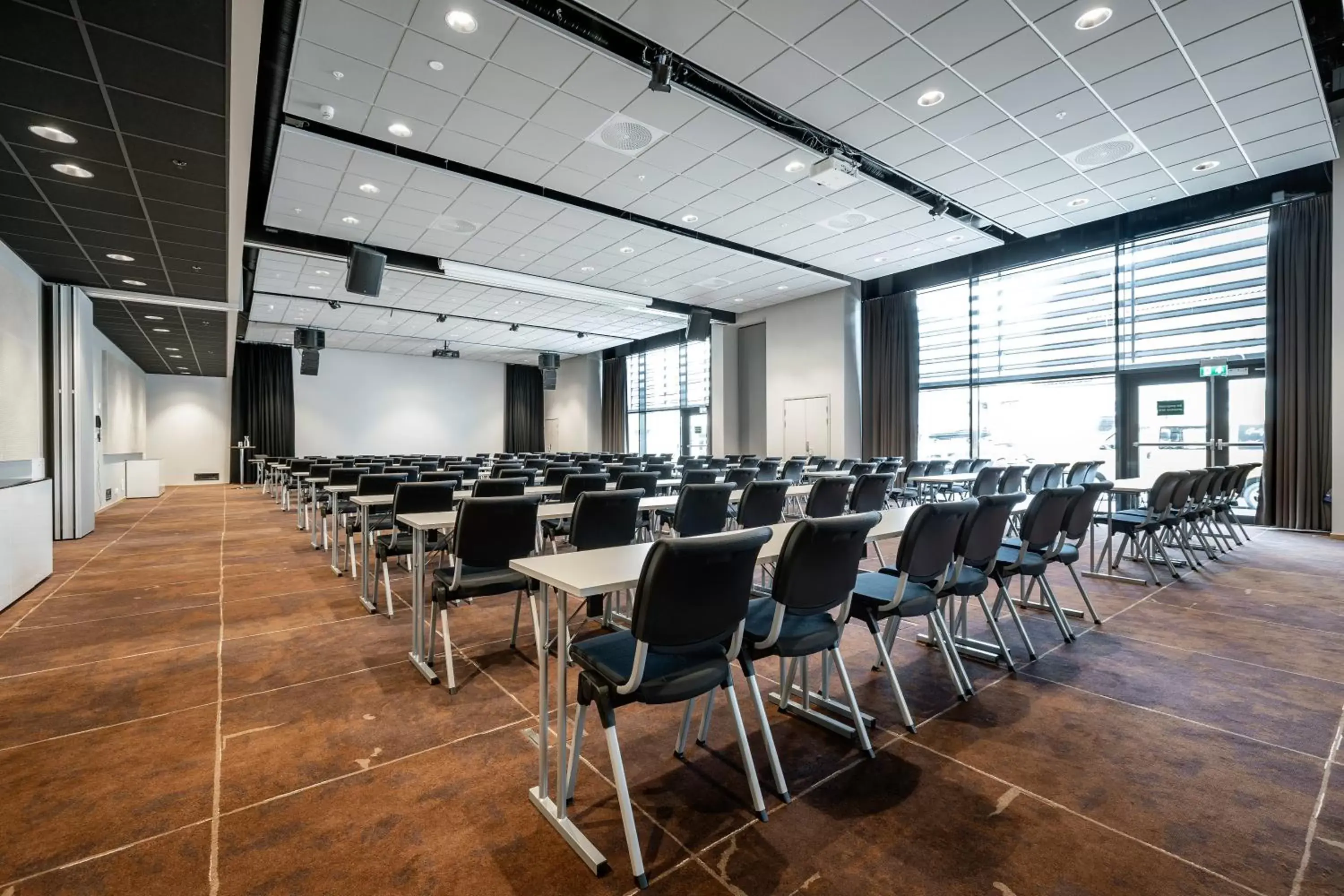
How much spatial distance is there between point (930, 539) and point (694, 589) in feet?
4.37

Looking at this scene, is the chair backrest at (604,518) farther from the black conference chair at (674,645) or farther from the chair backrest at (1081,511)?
the chair backrest at (1081,511)

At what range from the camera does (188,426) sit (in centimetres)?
1691

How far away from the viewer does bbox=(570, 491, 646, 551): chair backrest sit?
3.39 m

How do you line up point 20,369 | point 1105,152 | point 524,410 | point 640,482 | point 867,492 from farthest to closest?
1. point 524,410
2. point 20,369
3. point 1105,152
4. point 640,482
5. point 867,492

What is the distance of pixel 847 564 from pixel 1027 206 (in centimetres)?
760

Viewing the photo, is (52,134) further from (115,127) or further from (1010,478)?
(1010,478)

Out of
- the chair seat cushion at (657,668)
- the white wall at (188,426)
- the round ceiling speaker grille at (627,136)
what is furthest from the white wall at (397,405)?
the chair seat cushion at (657,668)

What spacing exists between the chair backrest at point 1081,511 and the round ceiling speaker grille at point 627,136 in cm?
460

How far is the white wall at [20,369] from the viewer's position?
5812 millimetres

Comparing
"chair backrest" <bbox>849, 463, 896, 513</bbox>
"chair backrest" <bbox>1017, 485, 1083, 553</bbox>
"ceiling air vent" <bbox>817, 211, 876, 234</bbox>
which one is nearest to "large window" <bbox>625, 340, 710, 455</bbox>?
"ceiling air vent" <bbox>817, 211, 876, 234</bbox>

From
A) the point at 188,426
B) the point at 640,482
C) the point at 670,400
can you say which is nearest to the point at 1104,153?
the point at 640,482

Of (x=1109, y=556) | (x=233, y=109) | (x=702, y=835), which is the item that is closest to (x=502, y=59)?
(x=233, y=109)

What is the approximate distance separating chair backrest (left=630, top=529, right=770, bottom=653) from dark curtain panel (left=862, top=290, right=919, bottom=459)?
982cm

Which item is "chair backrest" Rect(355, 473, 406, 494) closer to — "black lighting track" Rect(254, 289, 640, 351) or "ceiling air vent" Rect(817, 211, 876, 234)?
"ceiling air vent" Rect(817, 211, 876, 234)
